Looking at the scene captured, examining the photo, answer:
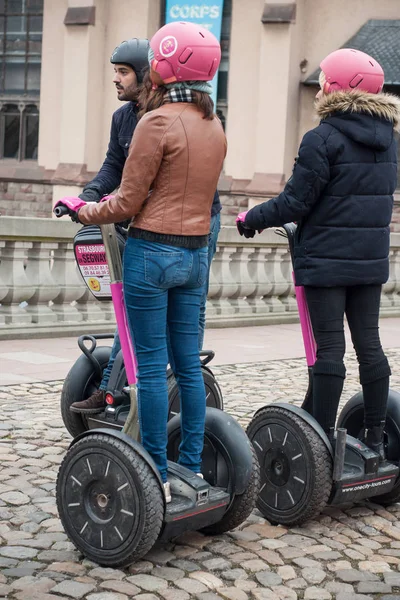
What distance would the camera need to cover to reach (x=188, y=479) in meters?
3.83

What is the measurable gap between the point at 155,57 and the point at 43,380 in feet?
13.0

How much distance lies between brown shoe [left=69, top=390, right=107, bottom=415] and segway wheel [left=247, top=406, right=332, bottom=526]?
88cm

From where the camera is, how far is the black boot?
14.6 ft

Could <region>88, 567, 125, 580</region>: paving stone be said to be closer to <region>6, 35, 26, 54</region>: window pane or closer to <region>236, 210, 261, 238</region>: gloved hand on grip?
<region>236, 210, 261, 238</region>: gloved hand on grip

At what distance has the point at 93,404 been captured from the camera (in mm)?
5023

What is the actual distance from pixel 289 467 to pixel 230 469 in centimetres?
43

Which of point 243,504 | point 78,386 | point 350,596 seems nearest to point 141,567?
point 243,504

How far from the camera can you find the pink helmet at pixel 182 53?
367 cm

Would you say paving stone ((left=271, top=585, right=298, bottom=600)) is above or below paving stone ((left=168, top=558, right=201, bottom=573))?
below

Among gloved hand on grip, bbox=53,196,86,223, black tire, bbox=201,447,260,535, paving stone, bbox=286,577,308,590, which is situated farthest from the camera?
black tire, bbox=201,447,260,535

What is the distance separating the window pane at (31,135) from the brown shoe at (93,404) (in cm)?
2320

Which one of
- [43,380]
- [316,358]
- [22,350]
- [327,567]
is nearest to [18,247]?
[22,350]

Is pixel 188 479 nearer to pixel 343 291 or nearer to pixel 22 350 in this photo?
pixel 343 291

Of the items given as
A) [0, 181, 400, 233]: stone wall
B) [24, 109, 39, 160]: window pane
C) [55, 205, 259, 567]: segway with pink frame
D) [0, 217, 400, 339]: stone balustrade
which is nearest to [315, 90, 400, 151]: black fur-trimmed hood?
[55, 205, 259, 567]: segway with pink frame
